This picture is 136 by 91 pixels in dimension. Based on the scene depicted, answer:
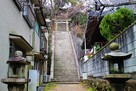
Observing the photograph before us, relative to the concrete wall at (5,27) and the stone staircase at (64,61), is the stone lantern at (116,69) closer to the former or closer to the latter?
the concrete wall at (5,27)

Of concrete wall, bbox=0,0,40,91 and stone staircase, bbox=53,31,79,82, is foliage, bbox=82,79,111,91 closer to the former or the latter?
concrete wall, bbox=0,0,40,91

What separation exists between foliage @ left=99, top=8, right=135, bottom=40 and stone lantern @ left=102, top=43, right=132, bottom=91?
15.0ft

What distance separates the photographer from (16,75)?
18.3ft

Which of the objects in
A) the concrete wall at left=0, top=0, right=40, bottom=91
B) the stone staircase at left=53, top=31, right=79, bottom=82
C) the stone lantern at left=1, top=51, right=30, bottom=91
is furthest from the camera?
the stone staircase at left=53, top=31, right=79, bottom=82

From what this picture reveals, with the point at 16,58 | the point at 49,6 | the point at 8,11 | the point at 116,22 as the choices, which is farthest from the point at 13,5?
the point at 49,6

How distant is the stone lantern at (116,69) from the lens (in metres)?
4.95

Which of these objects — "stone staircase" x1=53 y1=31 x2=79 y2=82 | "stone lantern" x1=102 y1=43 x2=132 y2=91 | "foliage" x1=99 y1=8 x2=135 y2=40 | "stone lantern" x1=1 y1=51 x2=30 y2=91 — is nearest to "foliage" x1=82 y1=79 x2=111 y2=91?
"foliage" x1=99 y1=8 x2=135 y2=40

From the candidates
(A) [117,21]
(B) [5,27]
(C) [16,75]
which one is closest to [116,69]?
(C) [16,75]

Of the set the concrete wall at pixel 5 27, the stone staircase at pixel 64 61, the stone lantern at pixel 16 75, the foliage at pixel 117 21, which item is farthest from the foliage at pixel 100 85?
the stone staircase at pixel 64 61

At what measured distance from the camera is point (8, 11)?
798 cm

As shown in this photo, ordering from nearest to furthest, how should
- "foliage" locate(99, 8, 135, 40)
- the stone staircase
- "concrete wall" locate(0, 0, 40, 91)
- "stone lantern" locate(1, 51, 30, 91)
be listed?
"stone lantern" locate(1, 51, 30, 91) → "concrete wall" locate(0, 0, 40, 91) → "foliage" locate(99, 8, 135, 40) → the stone staircase

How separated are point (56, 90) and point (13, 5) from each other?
7.13 m

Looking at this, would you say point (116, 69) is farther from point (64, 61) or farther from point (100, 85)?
point (64, 61)

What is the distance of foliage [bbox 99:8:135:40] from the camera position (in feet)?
31.6
